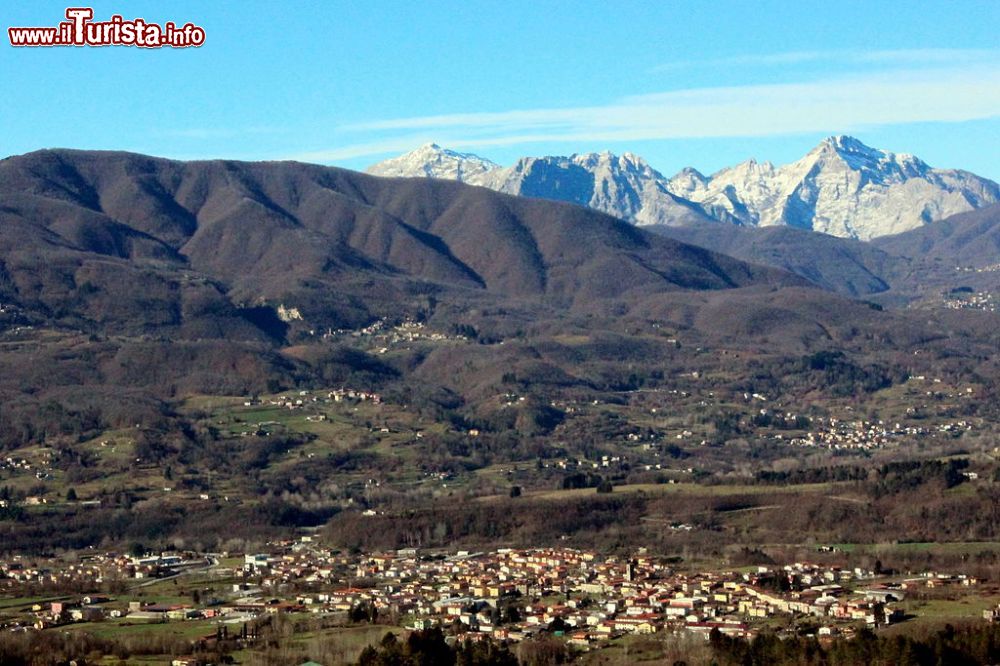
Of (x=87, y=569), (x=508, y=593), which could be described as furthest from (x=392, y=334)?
(x=508, y=593)

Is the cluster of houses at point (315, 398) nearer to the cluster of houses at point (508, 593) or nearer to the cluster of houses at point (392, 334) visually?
the cluster of houses at point (392, 334)

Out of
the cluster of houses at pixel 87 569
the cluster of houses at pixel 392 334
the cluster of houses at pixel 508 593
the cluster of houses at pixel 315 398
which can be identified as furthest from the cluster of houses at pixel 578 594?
the cluster of houses at pixel 392 334

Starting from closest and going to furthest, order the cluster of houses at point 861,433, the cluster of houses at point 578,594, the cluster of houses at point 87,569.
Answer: the cluster of houses at point 578,594 → the cluster of houses at point 87,569 → the cluster of houses at point 861,433

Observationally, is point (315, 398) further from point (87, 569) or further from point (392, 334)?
point (87, 569)

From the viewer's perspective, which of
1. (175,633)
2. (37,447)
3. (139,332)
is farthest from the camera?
(139,332)

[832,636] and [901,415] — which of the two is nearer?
[832,636]

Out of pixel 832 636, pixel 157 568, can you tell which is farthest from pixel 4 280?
pixel 832 636

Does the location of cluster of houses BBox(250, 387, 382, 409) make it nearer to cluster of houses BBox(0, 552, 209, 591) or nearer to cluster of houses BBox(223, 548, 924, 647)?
cluster of houses BBox(0, 552, 209, 591)

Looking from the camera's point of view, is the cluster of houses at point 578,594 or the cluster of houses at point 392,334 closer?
the cluster of houses at point 578,594

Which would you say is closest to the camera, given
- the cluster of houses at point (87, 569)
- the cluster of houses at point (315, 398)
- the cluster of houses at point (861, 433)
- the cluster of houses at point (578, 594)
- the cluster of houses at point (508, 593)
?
the cluster of houses at point (578, 594)

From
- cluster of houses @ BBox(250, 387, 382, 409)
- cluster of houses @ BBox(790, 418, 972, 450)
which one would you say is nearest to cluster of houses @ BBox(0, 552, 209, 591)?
cluster of houses @ BBox(250, 387, 382, 409)

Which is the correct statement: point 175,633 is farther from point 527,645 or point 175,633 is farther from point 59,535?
point 59,535
